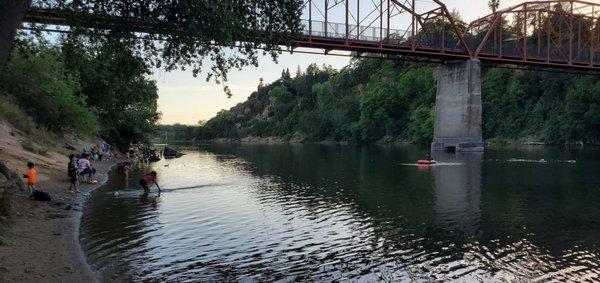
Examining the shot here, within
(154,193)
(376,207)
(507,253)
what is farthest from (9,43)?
(154,193)

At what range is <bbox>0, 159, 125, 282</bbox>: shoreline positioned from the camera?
38.4 feet

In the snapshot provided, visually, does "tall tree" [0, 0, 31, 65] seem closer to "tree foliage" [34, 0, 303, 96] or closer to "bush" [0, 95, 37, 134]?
"tree foliage" [34, 0, 303, 96]

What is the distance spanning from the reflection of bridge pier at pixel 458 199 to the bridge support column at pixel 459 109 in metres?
34.5

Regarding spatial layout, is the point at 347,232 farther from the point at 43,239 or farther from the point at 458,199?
the point at 458,199

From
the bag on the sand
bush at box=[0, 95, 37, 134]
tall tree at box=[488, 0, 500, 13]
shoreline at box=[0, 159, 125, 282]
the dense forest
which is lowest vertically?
shoreline at box=[0, 159, 125, 282]

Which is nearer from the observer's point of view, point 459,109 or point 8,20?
point 8,20

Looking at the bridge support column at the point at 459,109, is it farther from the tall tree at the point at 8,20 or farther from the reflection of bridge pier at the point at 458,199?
the tall tree at the point at 8,20

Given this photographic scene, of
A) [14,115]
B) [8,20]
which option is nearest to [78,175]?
[14,115]

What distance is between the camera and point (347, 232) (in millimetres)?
18562

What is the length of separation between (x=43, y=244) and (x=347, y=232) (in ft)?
32.3

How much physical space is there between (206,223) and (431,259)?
9402 millimetres

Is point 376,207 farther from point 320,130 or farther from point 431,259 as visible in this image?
point 320,130

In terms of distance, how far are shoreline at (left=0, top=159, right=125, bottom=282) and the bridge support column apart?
64.3m

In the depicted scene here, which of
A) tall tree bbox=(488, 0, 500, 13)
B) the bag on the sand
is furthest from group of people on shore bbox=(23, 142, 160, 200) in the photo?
tall tree bbox=(488, 0, 500, 13)
